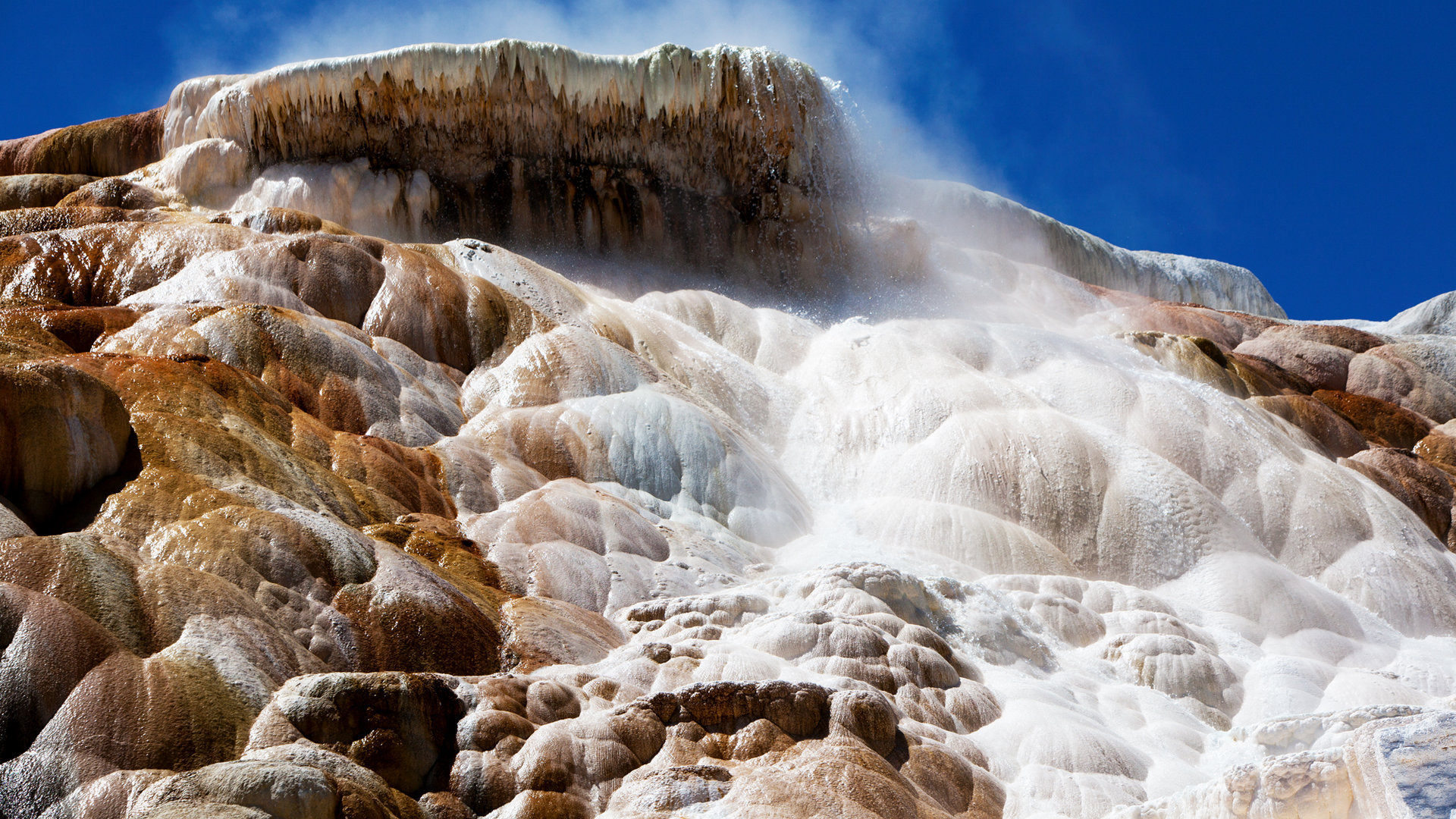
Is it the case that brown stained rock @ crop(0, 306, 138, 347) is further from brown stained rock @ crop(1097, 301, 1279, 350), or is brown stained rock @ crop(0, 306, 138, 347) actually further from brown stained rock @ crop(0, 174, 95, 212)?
brown stained rock @ crop(1097, 301, 1279, 350)

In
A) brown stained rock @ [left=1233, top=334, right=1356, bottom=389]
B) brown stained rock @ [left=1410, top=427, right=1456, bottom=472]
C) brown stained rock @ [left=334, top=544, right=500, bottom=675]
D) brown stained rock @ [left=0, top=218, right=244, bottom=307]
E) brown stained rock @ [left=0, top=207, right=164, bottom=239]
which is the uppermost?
brown stained rock @ [left=1233, top=334, right=1356, bottom=389]

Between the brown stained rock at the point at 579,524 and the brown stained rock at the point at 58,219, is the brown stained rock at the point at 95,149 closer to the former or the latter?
the brown stained rock at the point at 58,219

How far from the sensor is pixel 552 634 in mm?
7098

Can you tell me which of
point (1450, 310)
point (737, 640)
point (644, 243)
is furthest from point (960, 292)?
point (737, 640)

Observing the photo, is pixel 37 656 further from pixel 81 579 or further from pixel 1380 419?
pixel 1380 419

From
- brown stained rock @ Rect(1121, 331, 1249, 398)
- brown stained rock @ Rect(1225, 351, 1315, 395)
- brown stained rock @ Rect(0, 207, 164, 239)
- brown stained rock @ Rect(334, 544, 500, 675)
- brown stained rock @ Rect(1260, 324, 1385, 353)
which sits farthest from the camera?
brown stained rock @ Rect(1260, 324, 1385, 353)

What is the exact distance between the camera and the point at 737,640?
7320 mm

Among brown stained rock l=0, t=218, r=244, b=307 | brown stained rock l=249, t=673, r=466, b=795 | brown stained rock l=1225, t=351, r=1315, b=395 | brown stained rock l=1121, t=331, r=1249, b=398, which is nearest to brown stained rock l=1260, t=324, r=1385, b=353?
brown stained rock l=1225, t=351, r=1315, b=395

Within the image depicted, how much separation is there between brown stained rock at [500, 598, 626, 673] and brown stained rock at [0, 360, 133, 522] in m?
2.42

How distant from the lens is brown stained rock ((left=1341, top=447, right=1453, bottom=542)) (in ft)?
42.7

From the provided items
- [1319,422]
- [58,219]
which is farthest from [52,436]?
[1319,422]

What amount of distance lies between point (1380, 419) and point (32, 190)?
Result: 17980mm

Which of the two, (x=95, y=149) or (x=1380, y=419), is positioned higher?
(x=95, y=149)

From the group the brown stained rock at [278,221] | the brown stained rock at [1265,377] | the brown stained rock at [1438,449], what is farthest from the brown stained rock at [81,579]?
the brown stained rock at [1438,449]
